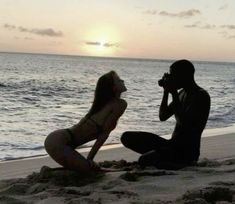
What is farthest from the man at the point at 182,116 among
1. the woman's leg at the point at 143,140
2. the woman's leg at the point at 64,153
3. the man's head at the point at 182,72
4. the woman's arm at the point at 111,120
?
the woman's leg at the point at 64,153

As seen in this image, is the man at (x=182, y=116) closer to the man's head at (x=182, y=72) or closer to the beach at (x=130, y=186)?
the man's head at (x=182, y=72)

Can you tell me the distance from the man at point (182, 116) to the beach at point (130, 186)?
191mm

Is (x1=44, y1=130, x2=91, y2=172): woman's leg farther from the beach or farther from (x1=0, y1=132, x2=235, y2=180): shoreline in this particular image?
(x1=0, y1=132, x2=235, y2=180): shoreline

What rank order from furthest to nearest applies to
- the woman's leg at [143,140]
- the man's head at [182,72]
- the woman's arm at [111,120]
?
1. the woman's leg at [143,140]
2. the man's head at [182,72]
3. the woman's arm at [111,120]

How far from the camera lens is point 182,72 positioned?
5727 millimetres

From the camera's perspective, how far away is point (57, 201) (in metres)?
4.27

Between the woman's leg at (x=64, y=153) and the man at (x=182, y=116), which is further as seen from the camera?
the man at (x=182, y=116)

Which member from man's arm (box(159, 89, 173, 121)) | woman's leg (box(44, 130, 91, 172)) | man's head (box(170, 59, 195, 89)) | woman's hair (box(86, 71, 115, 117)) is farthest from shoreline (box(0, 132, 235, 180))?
man's head (box(170, 59, 195, 89))

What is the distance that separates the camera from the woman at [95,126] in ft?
18.0

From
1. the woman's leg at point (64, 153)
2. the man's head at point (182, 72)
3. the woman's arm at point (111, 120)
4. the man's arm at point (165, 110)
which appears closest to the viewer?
the woman's leg at point (64, 153)

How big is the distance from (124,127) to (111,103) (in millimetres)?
8086

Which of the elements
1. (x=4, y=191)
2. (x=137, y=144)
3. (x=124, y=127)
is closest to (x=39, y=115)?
(x=124, y=127)

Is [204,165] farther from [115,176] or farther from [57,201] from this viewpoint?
[57,201]

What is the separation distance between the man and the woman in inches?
25.5
